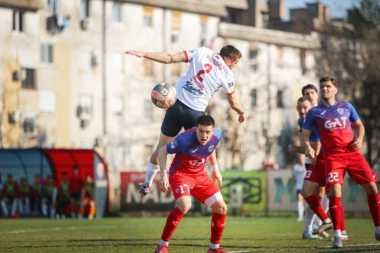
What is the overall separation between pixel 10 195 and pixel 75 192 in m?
2.61

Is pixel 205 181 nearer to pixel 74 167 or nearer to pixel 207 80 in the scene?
pixel 207 80

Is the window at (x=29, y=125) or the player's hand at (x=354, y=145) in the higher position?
the window at (x=29, y=125)

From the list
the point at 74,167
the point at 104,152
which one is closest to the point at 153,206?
the point at 74,167

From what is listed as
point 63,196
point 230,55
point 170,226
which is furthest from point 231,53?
point 63,196

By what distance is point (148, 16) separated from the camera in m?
75.2

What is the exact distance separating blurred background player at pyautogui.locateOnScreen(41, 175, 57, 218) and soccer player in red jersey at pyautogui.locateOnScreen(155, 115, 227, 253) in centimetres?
2584

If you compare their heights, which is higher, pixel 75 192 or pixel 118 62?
pixel 118 62

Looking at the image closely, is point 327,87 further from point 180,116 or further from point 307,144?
point 180,116

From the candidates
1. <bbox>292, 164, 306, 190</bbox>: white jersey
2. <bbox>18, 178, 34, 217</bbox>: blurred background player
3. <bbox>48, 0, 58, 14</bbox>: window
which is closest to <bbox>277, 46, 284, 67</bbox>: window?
<bbox>48, 0, 58, 14</bbox>: window

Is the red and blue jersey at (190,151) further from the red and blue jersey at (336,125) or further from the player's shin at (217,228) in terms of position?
the red and blue jersey at (336,125)

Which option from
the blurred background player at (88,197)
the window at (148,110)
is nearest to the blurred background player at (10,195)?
the blurred background player at (88,197)

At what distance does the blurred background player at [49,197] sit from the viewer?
41.2m

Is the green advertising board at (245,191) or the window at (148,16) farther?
the window at (148,16)

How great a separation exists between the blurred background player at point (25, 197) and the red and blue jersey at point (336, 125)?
84.1 ft
